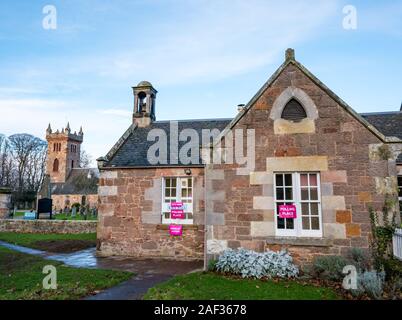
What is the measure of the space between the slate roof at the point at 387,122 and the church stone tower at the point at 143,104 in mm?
12260

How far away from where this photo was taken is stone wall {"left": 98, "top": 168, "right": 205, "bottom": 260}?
1247 centimetres

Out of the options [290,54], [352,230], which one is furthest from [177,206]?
[290,54]

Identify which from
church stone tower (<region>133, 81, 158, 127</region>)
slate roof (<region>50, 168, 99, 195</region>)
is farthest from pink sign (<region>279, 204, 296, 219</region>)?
slate roof (<region>50, 168, 99, 195</region>)

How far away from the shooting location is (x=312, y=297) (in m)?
6.68

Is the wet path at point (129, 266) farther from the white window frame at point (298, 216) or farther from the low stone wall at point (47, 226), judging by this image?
the low stone wall at point (47, 226)

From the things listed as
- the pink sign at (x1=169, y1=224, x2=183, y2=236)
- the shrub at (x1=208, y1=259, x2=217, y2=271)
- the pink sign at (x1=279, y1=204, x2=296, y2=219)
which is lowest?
the shrub at (x1=208, y1=259, x2=217, y2=271)

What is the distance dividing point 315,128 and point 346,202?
8.34 ft

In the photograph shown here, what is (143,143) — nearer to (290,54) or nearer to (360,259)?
(290,54)

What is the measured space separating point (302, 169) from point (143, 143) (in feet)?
29.2

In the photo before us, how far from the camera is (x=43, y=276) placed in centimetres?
880

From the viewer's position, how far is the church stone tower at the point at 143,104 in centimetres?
1669

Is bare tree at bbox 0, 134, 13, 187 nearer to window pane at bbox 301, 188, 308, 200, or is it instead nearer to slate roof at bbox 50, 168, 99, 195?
slate roof at bbox 50, 168, 99, 195

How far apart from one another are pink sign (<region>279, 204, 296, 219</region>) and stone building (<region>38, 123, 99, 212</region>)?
44.6 m
